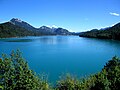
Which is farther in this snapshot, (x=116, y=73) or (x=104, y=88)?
(x=116, y=73)

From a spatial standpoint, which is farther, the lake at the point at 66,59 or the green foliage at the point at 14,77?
the lake at the point at 66,59

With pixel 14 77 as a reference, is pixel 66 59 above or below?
below

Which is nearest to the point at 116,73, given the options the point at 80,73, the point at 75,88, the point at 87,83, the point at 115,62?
the point at 87,83

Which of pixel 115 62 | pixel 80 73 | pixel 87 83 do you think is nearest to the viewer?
pixel 87 83

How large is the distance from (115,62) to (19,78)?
698 inches

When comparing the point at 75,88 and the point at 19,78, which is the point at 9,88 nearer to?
the point at 19,78

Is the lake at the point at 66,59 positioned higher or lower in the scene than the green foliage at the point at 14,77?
lower

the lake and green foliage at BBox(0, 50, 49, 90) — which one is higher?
green foliage at BBox(0, 50, 49, 90)

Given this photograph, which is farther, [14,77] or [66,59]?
[66,59]

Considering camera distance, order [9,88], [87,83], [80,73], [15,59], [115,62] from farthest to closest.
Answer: [80,73]
[115,62]
[87,83]
[15,59]
[9,88]

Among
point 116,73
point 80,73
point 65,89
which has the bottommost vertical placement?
point 80,73

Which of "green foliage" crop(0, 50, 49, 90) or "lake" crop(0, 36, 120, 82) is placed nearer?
"green foliage" crop(0, 50, 49, 90)

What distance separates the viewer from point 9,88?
8930 mm

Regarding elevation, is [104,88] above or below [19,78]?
below
